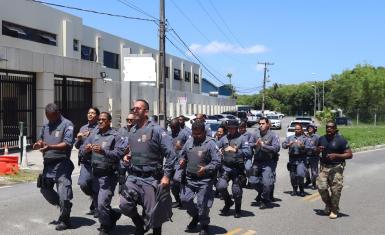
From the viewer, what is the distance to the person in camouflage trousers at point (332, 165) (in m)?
9.20

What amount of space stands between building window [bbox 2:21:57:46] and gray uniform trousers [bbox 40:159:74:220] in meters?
23.3

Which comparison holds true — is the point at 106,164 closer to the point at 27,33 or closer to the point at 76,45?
the point at 27,33

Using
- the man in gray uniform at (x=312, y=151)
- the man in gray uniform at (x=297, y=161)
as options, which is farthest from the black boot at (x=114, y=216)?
the man in gray uniform at (x=312, y=151)

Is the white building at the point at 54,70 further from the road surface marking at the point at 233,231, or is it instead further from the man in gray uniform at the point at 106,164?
the road surface marking at the point at 233,231

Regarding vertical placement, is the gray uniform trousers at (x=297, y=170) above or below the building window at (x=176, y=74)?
below

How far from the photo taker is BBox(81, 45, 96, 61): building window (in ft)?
135

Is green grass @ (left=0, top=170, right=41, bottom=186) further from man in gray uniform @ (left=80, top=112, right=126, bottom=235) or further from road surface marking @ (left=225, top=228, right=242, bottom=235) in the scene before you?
road surface marking @ (left=225, top=228, right=242, bottom=235)

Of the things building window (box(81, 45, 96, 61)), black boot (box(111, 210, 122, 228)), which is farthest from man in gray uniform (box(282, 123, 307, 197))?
building window (box(81, 45, 96, 61))

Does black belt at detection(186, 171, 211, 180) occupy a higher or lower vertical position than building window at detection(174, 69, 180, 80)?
lower

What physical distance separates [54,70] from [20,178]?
10030 millimetres

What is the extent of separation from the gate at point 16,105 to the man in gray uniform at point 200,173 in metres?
14.9

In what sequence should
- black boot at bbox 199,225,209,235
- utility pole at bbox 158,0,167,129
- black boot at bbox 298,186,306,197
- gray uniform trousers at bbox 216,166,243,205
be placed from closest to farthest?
black boot at bbox 199,225,209,235, gray uniform trousers at bbox 216,166,243,205, black boot at bbox 298,186,306,197, utility pole at bbox 158,0,167,129

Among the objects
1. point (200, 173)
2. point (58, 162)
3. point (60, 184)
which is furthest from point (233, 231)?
point (58, 162)

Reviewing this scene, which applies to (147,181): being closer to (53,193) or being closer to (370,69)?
(53,193)
